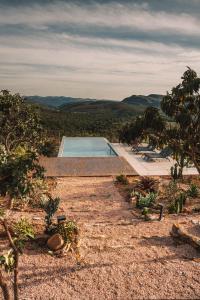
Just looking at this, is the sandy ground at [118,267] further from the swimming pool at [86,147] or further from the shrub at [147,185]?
the swimming pool at [86,147]

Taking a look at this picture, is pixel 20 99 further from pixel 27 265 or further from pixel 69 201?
pixel 27 265

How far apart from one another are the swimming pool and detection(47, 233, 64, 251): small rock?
57.1 ft

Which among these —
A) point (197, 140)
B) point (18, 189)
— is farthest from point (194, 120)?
point (18, 189)

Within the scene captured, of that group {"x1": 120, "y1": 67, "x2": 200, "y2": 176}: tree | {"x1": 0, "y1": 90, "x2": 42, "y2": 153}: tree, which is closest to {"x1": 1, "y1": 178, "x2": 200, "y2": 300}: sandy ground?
{"x1": 120, "y1": 67, "x2": 200, "y2": 176}: tree

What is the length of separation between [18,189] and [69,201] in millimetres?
9463

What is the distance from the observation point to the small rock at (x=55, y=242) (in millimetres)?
9134

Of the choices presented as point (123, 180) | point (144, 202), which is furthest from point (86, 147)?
point (144, 202)

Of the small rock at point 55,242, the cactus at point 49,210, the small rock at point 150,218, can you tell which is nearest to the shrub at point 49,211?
the cactus at point 49,210

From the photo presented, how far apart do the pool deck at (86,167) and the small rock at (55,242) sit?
1011 cm

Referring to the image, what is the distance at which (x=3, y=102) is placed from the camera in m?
16.2

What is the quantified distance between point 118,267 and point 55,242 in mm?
2021

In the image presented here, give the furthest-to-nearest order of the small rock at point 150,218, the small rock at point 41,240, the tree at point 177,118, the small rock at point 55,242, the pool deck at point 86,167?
the pool deck at point 86,167 → the small rock at point 150,218 → the tree at point 177,118 → the small rock at point 41,240 → the small rock at point 55,242

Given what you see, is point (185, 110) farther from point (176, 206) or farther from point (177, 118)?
point (176, 206)

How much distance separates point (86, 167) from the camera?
69.8 feet
